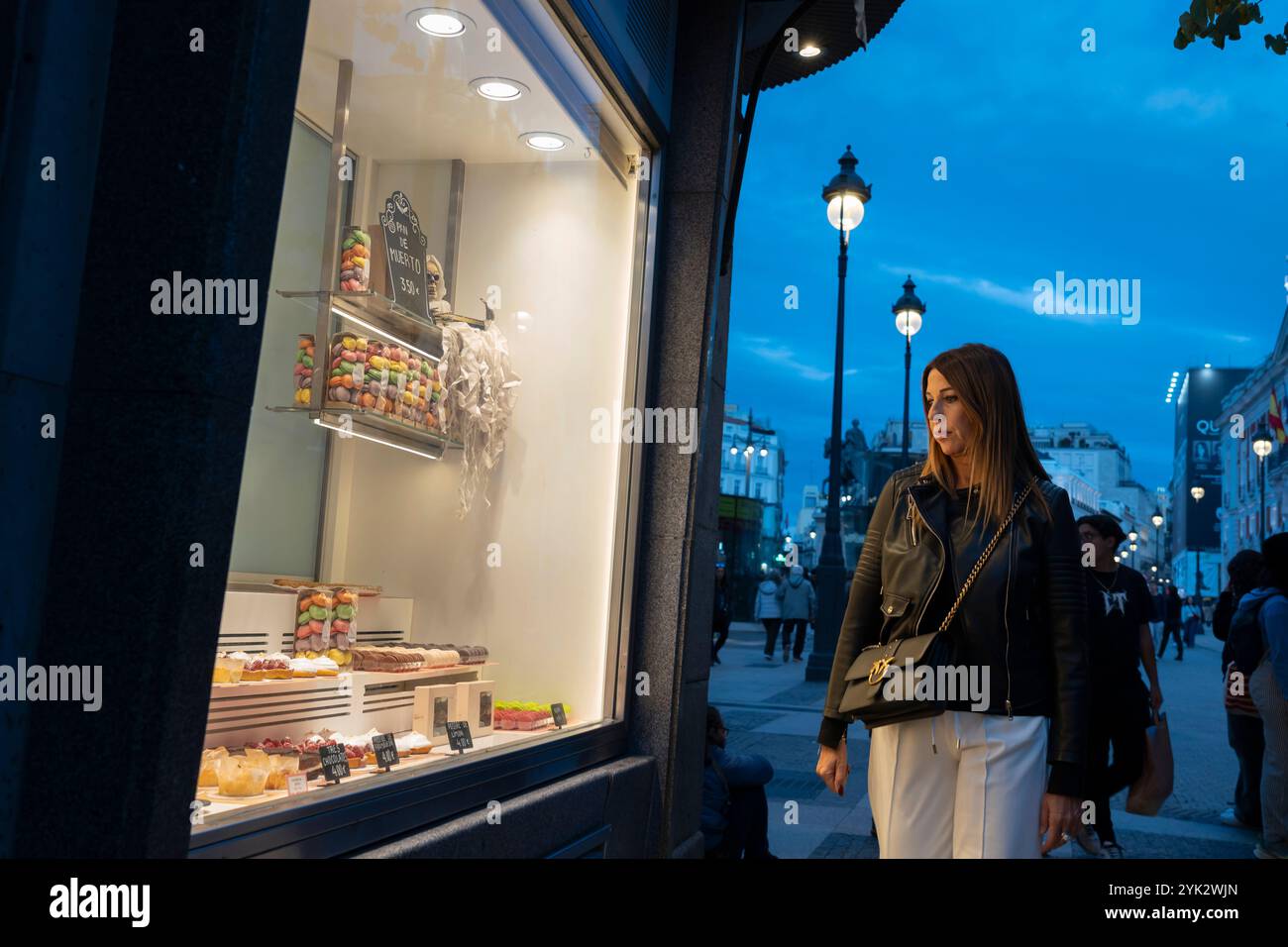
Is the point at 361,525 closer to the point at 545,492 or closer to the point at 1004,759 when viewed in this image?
the point at 545,492

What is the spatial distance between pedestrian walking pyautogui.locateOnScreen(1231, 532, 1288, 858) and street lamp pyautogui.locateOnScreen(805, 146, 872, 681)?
404 inches

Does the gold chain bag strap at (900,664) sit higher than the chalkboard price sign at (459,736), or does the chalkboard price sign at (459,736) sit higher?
the gold chain bag strap at (900,664)

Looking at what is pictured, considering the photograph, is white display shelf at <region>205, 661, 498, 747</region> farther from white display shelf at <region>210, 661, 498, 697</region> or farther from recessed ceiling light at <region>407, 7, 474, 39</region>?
recessed ceiling light at <region>407, 7, 474, 39</region>

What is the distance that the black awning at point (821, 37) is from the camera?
7.55 m

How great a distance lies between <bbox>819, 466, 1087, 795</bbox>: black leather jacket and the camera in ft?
10.3

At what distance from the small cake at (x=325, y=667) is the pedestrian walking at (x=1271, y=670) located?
5608 millimetres

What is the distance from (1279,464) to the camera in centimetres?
7231

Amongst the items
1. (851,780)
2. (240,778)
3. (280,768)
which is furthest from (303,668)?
(851,780)

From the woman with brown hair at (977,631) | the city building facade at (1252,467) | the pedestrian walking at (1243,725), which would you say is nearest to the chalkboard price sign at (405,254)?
the woman with brown hair at (977,631)

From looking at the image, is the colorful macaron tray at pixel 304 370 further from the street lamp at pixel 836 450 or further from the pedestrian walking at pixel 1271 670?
the street lamp at pixel 836 450

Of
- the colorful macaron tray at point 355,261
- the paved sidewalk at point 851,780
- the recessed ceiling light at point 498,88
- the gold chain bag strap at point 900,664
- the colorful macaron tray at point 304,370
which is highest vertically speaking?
the recessed ceiling light at point 498,88

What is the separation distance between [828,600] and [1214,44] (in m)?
14.5

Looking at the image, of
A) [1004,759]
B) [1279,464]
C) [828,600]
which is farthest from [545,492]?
[1279,464]

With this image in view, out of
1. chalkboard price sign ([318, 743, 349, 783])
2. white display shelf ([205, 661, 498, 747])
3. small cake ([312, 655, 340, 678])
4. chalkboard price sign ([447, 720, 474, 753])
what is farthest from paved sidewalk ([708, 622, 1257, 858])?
chalkboard price sign ([318, 743, 349, 783])
